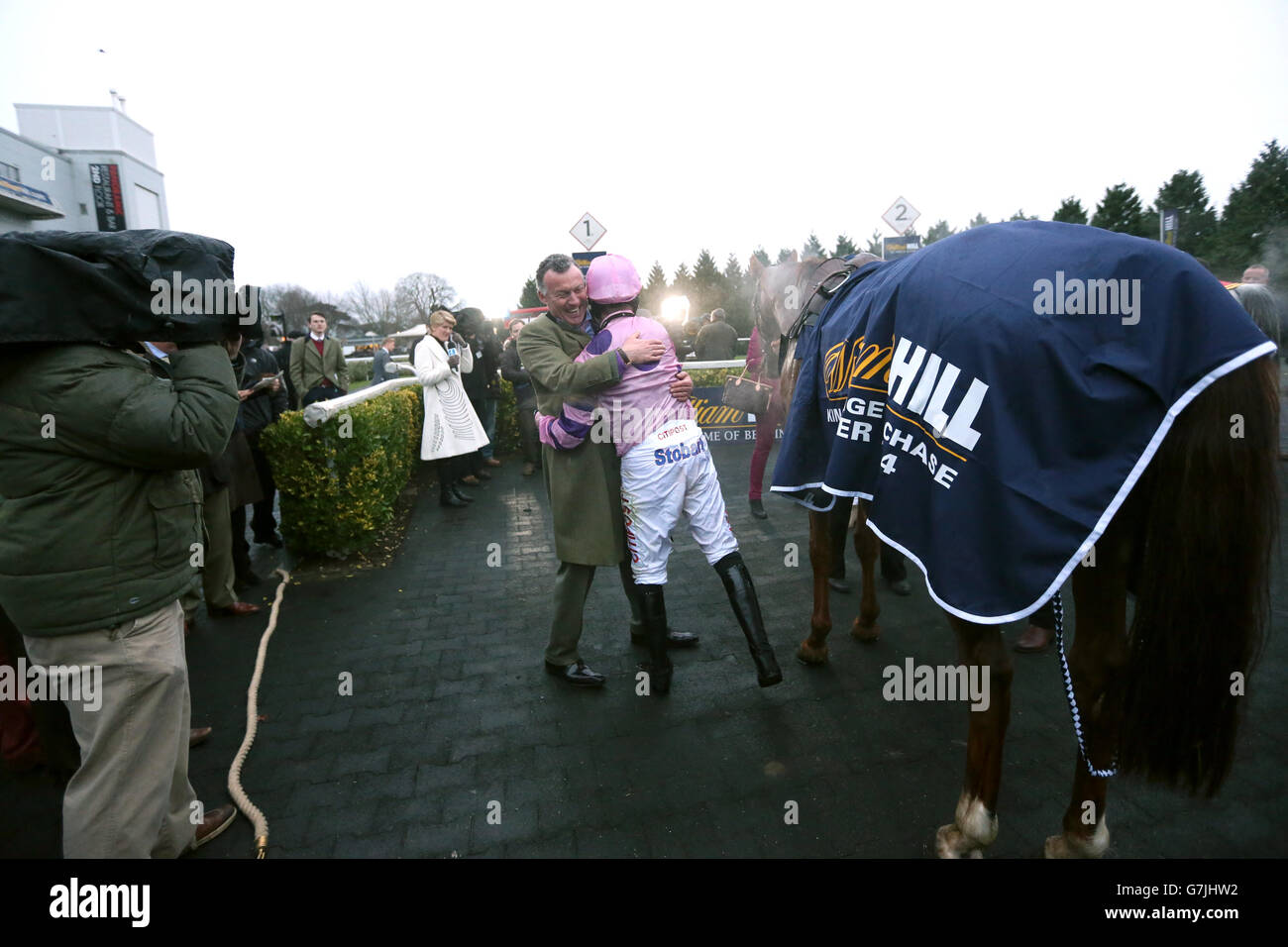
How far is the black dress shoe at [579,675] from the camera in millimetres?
3350

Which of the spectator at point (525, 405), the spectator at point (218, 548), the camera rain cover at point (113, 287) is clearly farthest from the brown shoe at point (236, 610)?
the spectator at point (525, 405)

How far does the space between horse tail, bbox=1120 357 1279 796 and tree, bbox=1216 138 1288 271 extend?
22.6 metres

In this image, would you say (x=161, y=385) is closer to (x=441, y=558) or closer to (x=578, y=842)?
(x=578, y=842)

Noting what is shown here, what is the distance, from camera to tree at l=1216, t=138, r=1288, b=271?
18469 mm

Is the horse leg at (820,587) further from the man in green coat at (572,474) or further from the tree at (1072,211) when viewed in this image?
the tree at (1072,211)

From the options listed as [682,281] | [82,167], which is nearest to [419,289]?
[682,281]

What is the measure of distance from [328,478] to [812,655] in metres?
3.97

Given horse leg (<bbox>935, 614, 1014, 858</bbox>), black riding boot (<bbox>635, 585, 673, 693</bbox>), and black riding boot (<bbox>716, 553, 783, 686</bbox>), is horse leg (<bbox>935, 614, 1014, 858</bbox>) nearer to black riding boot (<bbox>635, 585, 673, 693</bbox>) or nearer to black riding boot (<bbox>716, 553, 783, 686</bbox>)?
black riding boot (<bbox>716, 553, 783, 686</bbox>)

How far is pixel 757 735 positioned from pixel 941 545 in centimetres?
138

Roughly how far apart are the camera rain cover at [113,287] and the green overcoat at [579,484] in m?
1.44

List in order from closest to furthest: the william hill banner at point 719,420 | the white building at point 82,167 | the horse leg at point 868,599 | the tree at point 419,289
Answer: the horse leg at point 868,599, the william hill banner at point 719,420, the white building at point 82,167, the tree at point 419,289

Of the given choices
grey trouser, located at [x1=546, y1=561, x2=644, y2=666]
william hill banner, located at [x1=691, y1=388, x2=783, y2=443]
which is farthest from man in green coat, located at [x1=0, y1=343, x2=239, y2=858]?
william hill banner, located at [x1=691, y1=388, x2=783, y2=443]

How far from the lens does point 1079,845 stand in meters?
2.07
